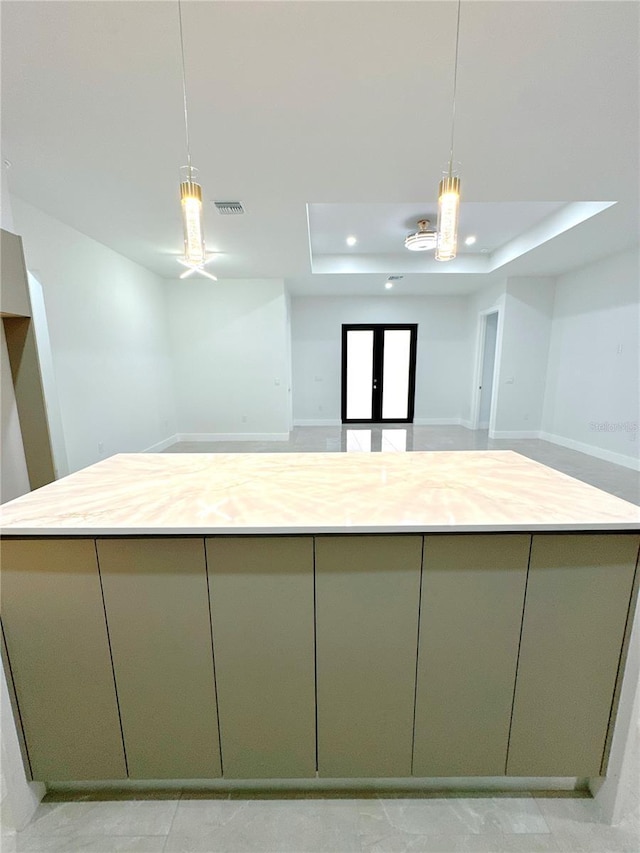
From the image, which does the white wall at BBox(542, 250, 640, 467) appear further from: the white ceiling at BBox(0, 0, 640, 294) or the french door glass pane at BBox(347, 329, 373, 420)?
the french door glass pane at BBox(347, 329, 373, 420)

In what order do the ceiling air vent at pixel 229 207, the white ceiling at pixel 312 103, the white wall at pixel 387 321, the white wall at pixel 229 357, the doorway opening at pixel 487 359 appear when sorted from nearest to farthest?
1. the white ceiling at pixel 312 103
2. the ceiling air vent at pixel 229 207
3. the white wall at pixel 229 357
4. the doorway opening at pixel 487 359
5. the white wall at pixel 387 321

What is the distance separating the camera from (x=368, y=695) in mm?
1098

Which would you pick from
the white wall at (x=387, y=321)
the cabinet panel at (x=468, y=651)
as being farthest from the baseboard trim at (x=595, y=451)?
the cabinet panel at (x=468, y=651)

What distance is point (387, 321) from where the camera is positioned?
7.32 metres

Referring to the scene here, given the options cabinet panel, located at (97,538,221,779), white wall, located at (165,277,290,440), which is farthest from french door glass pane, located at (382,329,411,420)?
cabinet panel, located at (97,538,221,779)

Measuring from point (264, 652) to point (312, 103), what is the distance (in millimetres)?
2735

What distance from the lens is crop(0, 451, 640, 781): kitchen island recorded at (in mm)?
1004

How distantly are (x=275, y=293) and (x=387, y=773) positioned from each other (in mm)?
5978

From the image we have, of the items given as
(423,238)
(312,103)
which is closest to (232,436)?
(423,238)

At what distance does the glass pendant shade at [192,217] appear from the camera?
4.12 ft

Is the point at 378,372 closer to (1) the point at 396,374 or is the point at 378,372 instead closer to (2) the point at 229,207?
(1) the point at 396,374

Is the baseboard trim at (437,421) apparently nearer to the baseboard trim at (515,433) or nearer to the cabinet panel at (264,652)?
the baseboard trim at (515,433)

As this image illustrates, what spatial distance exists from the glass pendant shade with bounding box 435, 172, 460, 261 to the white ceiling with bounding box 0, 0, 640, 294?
34.4 inches

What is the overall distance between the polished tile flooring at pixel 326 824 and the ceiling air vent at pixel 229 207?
3.86 metres
